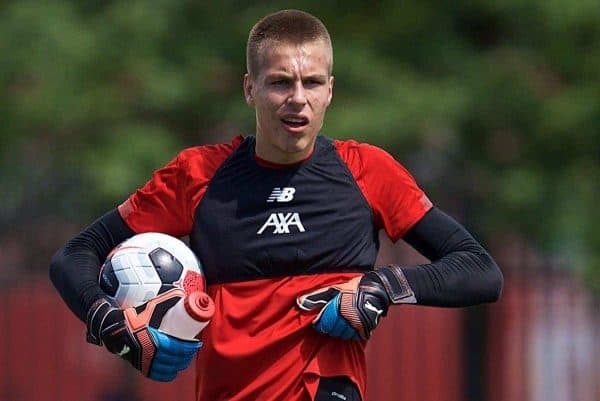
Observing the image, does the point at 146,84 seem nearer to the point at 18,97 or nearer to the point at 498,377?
the point at 18,97

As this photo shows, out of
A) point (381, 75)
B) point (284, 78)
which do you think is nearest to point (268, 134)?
point (284, 78)

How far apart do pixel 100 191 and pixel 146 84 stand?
0.79 m

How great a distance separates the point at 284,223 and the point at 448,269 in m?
0.51

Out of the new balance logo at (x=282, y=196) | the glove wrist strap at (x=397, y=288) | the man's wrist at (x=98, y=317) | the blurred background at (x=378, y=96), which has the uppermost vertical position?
the blurred background at (x=378, y=96)

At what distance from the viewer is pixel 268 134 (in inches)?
186

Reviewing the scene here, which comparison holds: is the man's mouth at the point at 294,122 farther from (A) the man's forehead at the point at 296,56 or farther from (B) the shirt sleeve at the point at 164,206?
(B) the shirt sleeve at the point at 164,206

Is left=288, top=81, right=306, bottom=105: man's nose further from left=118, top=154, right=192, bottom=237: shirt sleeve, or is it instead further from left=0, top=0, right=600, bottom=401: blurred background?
left=0, top=0, right=600, bottom=401: blurred background

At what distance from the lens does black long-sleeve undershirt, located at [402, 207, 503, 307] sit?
4590mm

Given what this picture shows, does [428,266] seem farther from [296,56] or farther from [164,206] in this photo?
[164,206]

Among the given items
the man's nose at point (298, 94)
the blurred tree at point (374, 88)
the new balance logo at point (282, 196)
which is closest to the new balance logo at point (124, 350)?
the new balance logo at point (282, 196)

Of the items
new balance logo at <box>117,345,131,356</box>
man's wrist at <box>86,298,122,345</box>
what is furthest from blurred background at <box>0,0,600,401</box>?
new balance logo at <box>117,345,131,356</box>

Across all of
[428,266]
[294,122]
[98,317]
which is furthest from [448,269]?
[98,317]

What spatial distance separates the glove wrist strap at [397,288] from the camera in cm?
454

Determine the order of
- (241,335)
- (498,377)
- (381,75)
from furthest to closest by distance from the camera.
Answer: (498,377) < (381,75) < (241,335)
